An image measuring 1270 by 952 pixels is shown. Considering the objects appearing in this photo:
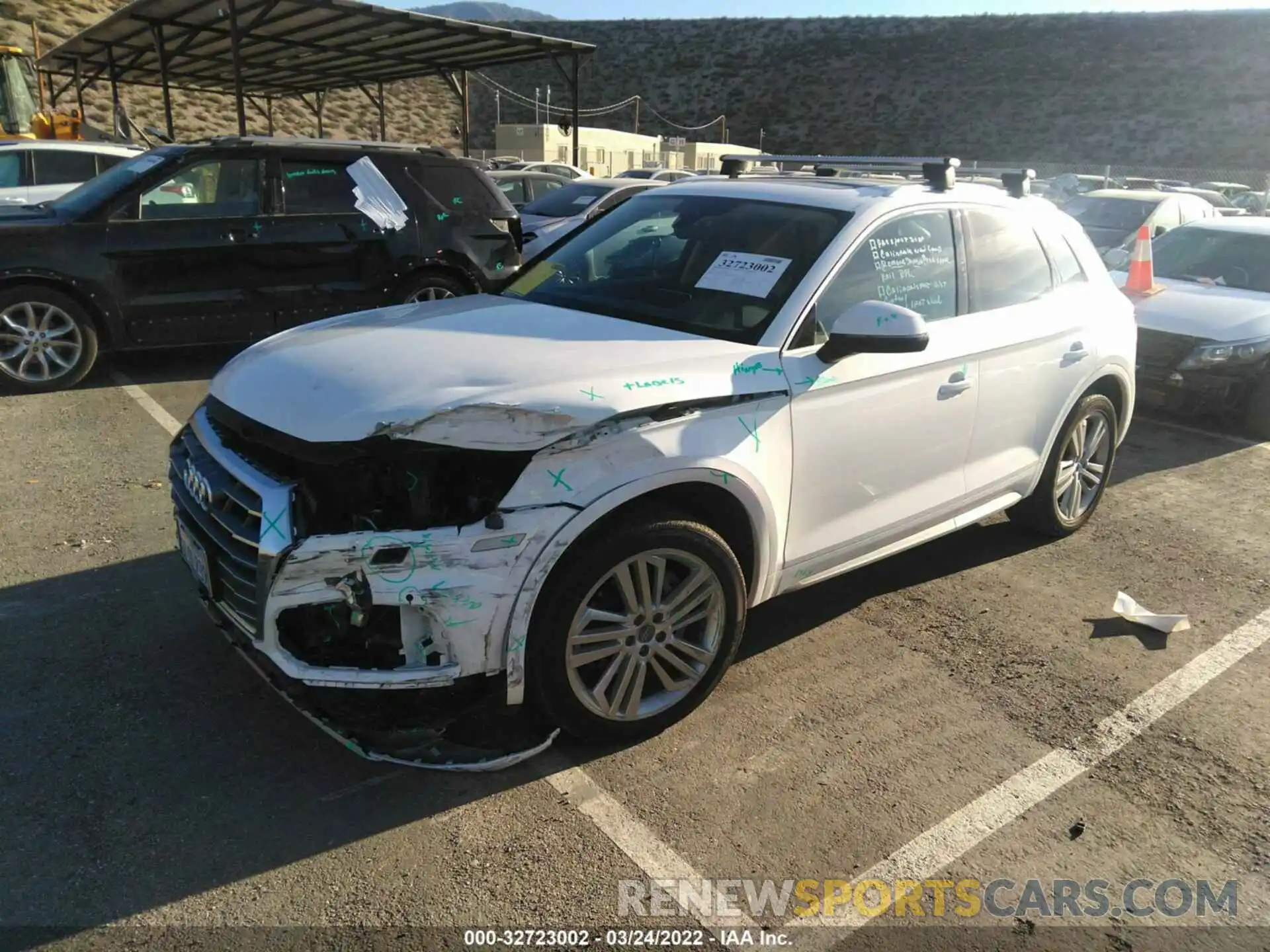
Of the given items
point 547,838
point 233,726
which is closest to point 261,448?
point 233,726

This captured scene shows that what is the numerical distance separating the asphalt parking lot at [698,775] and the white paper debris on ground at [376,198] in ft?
13.7

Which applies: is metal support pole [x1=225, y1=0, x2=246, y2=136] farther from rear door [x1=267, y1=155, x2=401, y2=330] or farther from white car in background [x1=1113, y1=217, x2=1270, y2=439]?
white car in background [x1=1113, y1=217, x2=1270, y2=439]

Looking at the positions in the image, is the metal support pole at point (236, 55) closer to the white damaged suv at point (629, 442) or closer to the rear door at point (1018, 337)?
the white damaged suv at point (629, 442)

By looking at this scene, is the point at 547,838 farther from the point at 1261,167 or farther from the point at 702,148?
the point at 1261,167

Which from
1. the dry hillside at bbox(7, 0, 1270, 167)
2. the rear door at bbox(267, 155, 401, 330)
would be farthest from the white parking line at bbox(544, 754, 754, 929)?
the dry hillside at bbox(7, 0, 1270, 167)

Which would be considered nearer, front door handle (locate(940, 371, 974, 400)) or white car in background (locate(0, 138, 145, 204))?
front door handle (locate(940, 371, 974, 400))

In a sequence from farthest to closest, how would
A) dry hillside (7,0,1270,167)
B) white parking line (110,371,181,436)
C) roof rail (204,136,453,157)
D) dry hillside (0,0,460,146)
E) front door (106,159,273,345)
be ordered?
dry hillside (7,0,1270,167), dry hillside (0,0,460,146), roof rail (204,136,453,157), front door (106,159,273,345), white parking line (110,371,181,436)

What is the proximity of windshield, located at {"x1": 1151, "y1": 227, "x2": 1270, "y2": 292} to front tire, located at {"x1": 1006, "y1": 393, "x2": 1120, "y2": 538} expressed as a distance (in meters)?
4.21

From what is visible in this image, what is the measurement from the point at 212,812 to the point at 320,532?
35.9 inches

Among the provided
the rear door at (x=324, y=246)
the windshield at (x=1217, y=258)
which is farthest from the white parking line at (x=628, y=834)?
the windshield at (x=1217, y=258)

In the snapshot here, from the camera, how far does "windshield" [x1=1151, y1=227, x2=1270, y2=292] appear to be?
823 centimetres

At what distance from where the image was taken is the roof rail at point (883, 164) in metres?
4.12

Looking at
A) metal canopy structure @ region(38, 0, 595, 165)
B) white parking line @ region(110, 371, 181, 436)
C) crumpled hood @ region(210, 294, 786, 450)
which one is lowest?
white parking line @ region(110, 371, 181, 436)

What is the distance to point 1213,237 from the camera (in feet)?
28.9
